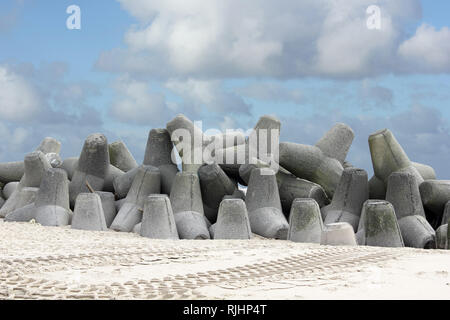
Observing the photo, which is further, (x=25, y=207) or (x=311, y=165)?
(x=25, y=207)

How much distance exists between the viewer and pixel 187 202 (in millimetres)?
8492

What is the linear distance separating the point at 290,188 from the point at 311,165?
475 mm

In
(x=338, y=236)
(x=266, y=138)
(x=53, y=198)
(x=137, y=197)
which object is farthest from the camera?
(x=266, y=138)

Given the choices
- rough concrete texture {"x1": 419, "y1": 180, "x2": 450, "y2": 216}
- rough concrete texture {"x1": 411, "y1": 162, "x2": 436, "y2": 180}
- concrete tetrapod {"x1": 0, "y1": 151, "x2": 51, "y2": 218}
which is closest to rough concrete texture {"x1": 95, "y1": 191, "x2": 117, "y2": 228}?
concrete tetrapod {"x1": 0, "y1": 151, "x2": 51, "y2": 218}

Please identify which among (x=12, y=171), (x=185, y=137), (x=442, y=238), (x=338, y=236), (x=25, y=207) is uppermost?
(x=185, y=137)

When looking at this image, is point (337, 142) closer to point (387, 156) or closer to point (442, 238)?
point (387, 156)

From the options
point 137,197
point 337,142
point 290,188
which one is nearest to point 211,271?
point 137,197

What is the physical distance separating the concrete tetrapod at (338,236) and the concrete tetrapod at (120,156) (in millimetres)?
4956

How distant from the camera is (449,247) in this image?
7.33 m

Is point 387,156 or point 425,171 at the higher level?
point 387,156

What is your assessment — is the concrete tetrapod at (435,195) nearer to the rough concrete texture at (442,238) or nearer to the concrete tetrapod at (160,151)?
the rough concrete texture at (442,238)

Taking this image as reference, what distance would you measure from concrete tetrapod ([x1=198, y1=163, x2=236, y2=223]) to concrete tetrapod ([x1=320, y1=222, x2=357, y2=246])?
216 cm
